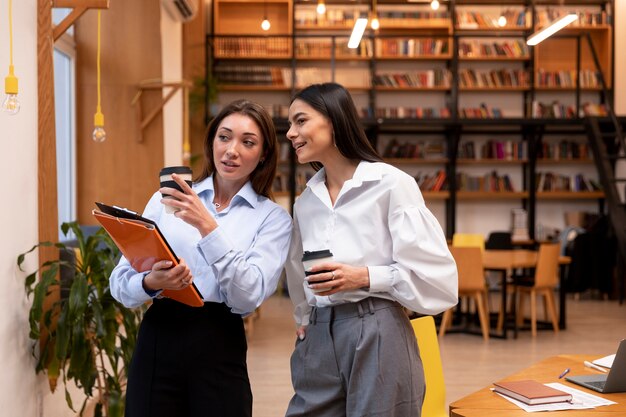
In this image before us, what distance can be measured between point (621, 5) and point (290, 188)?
5.74 meters

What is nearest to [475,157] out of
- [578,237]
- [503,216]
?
[503,216]

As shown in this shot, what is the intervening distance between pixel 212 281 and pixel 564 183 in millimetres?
10719

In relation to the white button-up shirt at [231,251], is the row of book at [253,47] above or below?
above

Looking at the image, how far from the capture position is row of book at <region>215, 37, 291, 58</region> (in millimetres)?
11711

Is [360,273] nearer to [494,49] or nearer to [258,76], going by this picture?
[258,76]

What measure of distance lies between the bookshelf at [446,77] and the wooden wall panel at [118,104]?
498 centimetres

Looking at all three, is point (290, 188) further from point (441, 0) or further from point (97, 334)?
point (97, 334)

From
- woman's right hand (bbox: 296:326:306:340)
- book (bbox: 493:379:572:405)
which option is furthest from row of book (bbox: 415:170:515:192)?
woman's right hand (bbox: 296:326:306:340)

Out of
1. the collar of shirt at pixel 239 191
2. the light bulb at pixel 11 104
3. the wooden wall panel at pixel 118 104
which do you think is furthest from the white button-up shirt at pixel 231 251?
the wooden wall panel at pixel 118 104

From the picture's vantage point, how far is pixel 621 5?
11820 mm

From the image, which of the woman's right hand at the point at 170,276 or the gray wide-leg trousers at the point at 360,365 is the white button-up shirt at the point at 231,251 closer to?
the woman's right hand at the point at 170,276

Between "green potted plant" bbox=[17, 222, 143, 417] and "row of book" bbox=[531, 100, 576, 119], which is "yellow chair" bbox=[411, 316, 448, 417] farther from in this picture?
"row of book" bbox=[531, 100, 576, 119]

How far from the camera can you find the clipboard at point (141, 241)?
1.81m

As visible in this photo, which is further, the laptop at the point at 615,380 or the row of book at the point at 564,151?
the row of book at the point at 564,151
